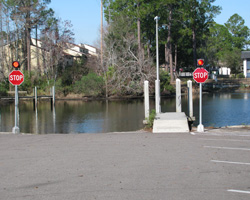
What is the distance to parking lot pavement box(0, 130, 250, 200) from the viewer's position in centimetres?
704

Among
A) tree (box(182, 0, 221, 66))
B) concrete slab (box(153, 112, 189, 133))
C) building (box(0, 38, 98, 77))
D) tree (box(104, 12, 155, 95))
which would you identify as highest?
tree (box(182, 0, 221, 66))

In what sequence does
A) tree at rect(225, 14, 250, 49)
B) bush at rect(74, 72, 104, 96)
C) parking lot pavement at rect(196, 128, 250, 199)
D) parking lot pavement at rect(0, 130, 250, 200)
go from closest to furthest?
1. parking lot pavement at rect(0, 130, 250, 200)
2. parking lot pavement at rect(196, 128, 250, 199)
3. bush at rect(74, 72, 104, 96)
4. tree at rect(225, 14, 250, 49)

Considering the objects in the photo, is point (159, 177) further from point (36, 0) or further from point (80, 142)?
point (36, 0)

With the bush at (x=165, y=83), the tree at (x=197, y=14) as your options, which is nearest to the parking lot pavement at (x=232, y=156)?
the bush at (x=165, y=83)

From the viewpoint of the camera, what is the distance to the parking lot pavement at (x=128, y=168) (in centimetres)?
704

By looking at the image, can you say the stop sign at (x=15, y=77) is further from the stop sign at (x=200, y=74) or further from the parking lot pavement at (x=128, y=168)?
the stop sign at (x=200, y=74)

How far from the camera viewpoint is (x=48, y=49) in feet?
191

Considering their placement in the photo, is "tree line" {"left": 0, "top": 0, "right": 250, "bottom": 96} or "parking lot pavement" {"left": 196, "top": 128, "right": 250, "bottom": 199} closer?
"parking lot pavement" {"left": 196, "top": 128, "right": 250, "bottom": 199}

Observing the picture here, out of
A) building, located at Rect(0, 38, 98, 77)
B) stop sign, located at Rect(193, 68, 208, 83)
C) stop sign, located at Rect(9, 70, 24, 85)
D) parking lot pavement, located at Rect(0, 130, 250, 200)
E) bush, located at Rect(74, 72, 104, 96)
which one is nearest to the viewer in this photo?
parking lot pavement, located at Rect(0, 130, 250, 200)

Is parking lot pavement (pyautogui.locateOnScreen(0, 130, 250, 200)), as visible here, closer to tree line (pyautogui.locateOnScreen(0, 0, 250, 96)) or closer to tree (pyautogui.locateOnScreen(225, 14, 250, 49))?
tree line (pyautogui.locateOnScreen(0, 0, 250, 96))

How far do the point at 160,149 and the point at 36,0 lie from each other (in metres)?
50.0

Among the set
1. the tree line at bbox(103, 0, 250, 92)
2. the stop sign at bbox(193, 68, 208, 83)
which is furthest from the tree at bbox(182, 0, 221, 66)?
the stop sign at bbox(193, 68, 208, 83)

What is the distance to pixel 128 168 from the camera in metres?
8.88

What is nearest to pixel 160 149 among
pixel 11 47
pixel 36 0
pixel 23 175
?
pixel 23 175
